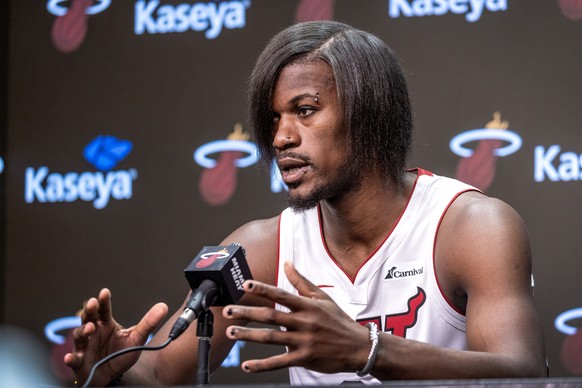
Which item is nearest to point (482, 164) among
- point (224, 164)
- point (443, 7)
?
point (443, 7)

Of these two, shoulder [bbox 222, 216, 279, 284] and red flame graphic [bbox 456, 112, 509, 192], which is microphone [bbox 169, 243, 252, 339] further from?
red flame graphic [bbox 456, 112, 509, 192]

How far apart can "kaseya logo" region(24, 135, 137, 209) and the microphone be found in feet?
6.17

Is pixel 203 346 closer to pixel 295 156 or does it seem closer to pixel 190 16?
pixel 295 156

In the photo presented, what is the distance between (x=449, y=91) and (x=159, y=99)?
3.71ft

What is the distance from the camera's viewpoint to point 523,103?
10.1 ft

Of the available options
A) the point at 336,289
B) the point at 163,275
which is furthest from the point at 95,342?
the point at 163,275

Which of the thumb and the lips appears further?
the lips

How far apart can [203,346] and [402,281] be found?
28.9 inches

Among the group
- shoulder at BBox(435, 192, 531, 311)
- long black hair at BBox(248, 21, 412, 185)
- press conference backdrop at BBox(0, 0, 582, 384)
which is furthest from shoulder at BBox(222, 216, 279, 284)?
press conference backdrop at BBox(0, 0, 582, 384)

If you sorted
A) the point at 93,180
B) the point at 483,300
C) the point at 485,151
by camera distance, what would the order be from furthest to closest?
the point at 93,180
the point at 485,151
the point at 483,300

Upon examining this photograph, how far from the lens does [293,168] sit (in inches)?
79.4

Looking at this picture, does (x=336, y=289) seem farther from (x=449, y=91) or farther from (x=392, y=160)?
(x=449, y=91)

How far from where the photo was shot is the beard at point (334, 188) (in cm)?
202

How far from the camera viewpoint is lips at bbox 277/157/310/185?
79.0 inches
